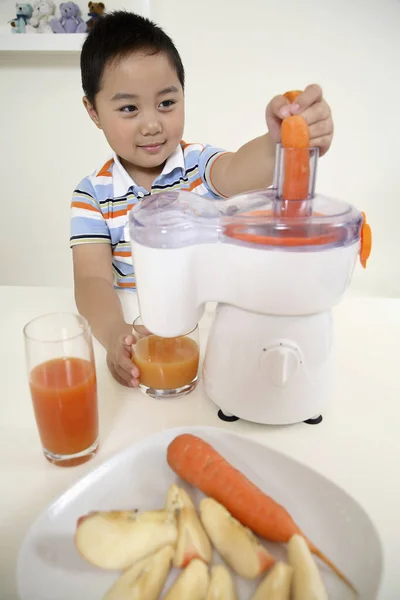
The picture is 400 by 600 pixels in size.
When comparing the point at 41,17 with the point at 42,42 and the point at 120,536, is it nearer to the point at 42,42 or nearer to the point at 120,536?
the point at 42,42

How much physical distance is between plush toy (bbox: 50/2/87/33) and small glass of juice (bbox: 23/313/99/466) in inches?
64.3

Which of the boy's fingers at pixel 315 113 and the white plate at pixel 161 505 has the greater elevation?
the boy's fingers at pixel 315 113

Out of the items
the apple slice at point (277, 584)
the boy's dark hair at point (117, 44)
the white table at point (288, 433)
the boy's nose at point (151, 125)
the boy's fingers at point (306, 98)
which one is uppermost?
the boy's dark hair at point (117, 44)

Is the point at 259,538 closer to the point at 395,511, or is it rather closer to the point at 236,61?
the point at 395,511

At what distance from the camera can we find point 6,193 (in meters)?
2.34

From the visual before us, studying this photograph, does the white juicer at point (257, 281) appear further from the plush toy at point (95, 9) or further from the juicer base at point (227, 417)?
the plush toy at point (95, 9)

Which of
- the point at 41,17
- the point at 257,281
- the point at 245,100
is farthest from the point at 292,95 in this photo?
the point at 41,17

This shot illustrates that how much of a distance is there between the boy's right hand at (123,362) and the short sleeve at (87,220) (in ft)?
1.32

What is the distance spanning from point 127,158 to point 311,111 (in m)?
0.53

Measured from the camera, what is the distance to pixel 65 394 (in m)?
0.59

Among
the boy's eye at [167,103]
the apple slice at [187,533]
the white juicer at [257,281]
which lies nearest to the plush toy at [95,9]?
the boy's eye at [167,103]

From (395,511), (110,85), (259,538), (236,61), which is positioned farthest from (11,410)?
(236,61)

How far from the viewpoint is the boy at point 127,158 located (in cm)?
98

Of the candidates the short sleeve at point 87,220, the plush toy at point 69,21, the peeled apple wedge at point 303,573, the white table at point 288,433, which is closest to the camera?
the peeled apple wedge at point 303,573
